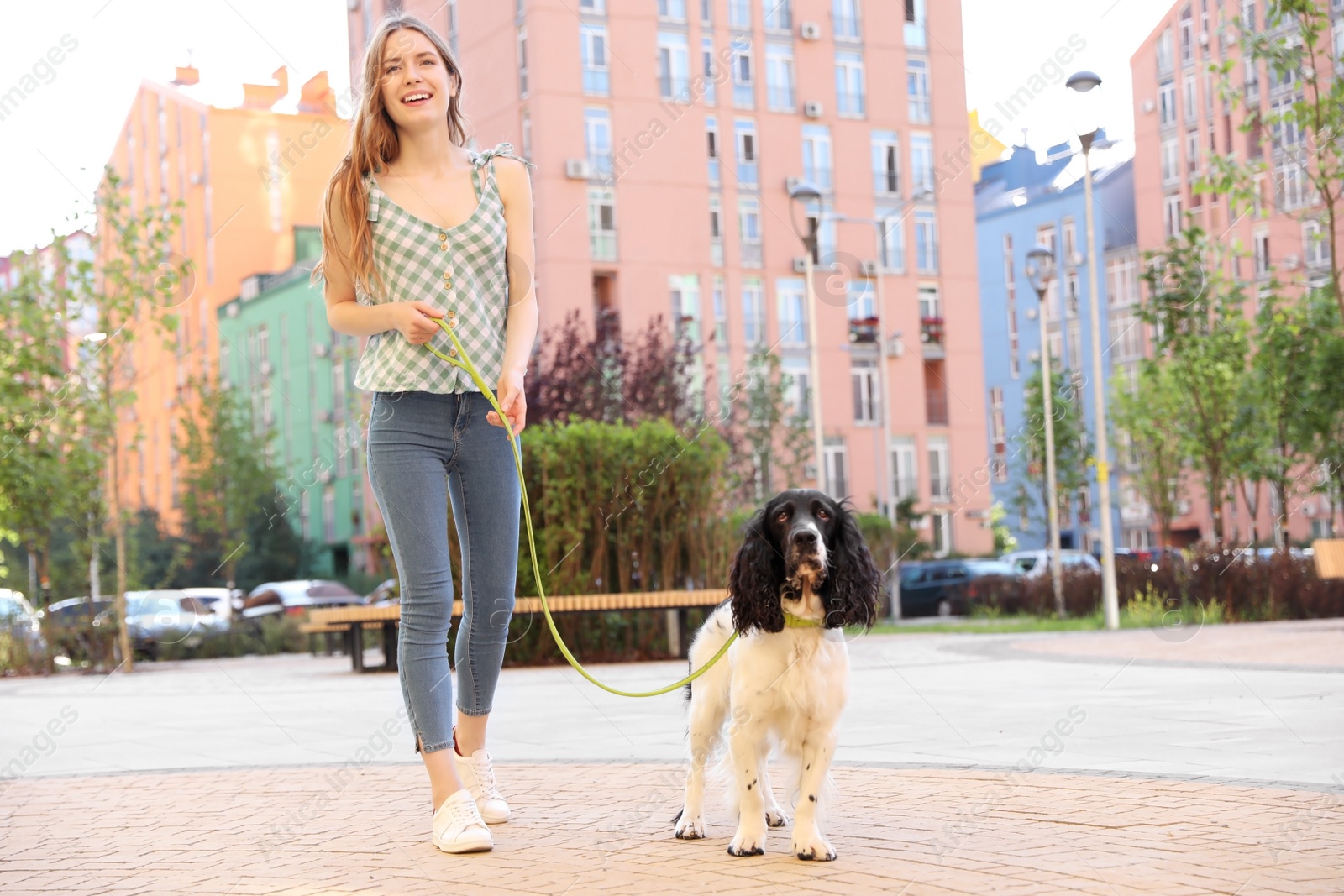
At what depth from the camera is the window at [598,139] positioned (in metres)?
42.1

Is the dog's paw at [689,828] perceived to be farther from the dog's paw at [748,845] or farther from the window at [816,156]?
the window at [816,156]

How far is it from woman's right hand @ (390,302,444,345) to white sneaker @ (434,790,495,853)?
1.38m

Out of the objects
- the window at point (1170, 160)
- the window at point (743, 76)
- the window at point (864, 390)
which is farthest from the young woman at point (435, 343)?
the window at point (1170, 160)

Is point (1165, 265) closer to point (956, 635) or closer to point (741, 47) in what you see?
point (956, 635)

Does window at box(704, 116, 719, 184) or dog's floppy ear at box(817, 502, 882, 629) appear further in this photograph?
window at box(704, 116, 719, 184)

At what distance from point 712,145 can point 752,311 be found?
5050mm

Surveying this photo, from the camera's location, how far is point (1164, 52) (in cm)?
6044

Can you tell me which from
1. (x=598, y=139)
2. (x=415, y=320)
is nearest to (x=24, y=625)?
(x=415, y=320)

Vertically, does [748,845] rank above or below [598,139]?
below

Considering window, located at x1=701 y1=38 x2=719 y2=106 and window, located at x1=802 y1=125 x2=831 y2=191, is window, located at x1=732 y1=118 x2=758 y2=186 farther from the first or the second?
window, located at x1=802 y1=125 x2=831 y2=191

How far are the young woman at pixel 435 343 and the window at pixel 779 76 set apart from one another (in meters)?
41.6

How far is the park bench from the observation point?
47.8ft

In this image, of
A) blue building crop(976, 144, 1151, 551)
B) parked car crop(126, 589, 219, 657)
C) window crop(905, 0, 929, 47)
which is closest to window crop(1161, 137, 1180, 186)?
blue building crop(976, 144, 1151, 551)

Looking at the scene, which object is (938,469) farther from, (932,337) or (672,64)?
(672,64)
